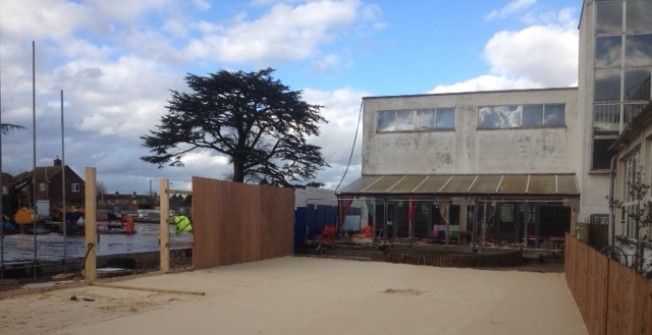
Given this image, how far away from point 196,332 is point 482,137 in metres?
22.9

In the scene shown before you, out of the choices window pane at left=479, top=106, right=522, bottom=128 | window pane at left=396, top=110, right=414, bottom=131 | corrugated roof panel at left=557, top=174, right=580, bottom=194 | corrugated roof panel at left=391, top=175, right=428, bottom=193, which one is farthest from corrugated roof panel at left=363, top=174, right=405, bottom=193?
corrugated roof panel at left=557, top=174, right=580, bottom=194

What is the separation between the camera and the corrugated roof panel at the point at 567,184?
79.3 feet

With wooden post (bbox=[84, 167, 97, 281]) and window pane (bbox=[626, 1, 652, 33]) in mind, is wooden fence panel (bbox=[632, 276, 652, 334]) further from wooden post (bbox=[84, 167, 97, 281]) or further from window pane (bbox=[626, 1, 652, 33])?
window pane (bbox=[626, 1, 652, 33])

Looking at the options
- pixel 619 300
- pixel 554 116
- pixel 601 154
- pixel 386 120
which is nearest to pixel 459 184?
pixel 554 116

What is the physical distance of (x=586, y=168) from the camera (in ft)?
76.7

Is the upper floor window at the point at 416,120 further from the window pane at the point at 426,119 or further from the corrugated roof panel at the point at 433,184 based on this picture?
the corrugated roof panel at the point at 433,184

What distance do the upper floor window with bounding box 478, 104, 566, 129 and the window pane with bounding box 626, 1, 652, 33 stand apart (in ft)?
19.4

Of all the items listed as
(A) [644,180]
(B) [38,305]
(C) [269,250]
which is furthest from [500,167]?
(B) [38,305]

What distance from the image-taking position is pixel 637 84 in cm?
2231

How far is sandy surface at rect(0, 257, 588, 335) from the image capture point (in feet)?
27.1

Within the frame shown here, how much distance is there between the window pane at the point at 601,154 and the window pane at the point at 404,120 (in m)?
9.22

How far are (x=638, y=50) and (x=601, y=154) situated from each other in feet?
13.2

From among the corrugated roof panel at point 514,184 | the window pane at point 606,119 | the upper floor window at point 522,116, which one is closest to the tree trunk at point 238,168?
the upper floor window at point 522,116

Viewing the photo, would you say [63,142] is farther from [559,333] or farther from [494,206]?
[494,206]
